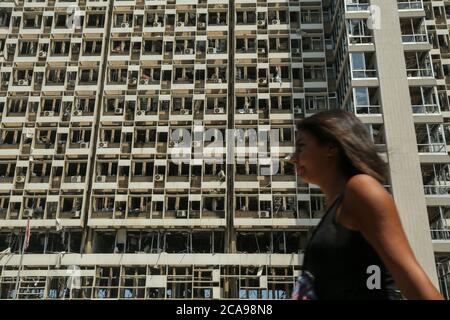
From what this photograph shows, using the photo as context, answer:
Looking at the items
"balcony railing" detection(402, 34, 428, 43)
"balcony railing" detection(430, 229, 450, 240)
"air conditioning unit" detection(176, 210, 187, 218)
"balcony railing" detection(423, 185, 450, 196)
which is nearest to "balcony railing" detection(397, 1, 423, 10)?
"balcony railing" detection(402, 34, 428, 43)

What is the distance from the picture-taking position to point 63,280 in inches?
1289

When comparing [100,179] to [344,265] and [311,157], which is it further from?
[344,265]

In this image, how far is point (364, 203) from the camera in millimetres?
1719

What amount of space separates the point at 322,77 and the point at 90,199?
19.9 m

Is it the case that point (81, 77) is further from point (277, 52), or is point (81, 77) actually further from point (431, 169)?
point (431, 169)

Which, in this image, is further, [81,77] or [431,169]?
[81,77]

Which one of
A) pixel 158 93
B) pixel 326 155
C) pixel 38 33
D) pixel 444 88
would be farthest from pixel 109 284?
pixel 326 155

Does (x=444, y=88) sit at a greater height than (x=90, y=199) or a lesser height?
greater

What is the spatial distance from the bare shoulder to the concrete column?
2449 centimetres

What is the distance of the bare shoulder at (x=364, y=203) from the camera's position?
1.68 meters

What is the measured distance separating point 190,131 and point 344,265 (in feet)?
117

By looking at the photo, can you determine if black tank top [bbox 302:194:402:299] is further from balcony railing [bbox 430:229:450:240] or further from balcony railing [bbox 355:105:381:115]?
balcony railing [bbox 355:105:381:115]

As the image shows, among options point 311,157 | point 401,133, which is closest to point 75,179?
point 401,133

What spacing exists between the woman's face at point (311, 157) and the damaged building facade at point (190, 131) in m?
26.7
